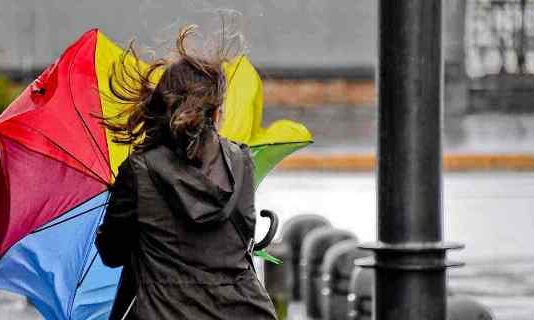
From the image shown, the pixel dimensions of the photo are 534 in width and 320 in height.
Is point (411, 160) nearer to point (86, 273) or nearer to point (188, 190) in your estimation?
point (86, 273)

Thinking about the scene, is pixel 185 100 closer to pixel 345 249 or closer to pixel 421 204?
pixel 421 204

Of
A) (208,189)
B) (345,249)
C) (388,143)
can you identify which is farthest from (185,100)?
(345,249)

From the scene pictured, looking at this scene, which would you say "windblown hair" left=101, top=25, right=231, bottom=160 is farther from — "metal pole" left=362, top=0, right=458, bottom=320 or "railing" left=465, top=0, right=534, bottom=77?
"railing" left=465, top=0, right=534, bottom=77

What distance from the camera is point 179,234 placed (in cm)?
384

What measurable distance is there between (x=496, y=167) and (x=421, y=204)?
21.0 metres

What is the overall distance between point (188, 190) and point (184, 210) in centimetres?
6

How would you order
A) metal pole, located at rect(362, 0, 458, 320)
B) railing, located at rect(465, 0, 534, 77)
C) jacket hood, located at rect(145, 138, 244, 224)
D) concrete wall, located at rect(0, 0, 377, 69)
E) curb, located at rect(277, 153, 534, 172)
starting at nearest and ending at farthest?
jacket hood, located at rect(145, 138, 244, 224), metal pole, located at rect(362, 0, 458, 320), curb, located at rect(277, 153, 534, 172), concrete wall, located at rect(0, 0, 377, 69), railing, located at rect(465, 0, 534, 77)

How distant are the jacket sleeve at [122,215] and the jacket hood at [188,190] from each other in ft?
0.22

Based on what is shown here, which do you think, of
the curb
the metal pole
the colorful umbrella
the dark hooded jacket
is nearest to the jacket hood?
the dark hooded jacket

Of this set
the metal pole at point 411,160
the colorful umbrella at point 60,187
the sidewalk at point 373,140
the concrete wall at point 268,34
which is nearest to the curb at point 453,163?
the sidewalk at point 373,140

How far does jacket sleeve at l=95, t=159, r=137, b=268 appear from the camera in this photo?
12.6 feet

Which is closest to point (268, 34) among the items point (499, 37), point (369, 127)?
point (369, 127)

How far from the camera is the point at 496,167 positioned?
25953 mm

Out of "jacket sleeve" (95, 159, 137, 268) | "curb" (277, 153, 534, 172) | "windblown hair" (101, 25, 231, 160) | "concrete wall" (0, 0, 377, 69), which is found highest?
"concrete wall" (0, 0, 377, 69)
